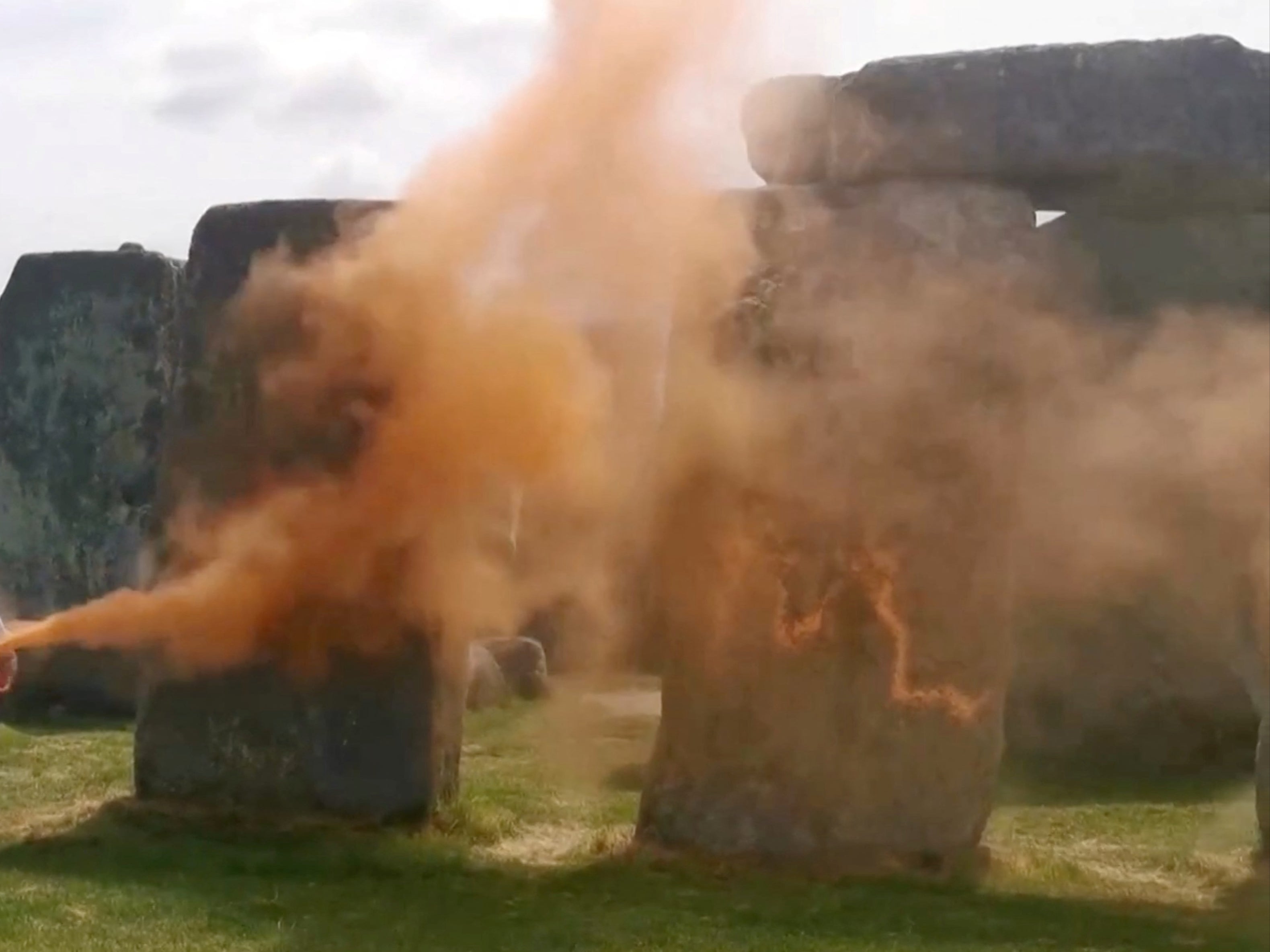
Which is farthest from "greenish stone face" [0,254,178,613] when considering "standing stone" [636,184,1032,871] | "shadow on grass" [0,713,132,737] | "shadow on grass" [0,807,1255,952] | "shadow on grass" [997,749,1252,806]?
"standing stone" [636,184,1032,871]

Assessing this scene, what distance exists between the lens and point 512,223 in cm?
878

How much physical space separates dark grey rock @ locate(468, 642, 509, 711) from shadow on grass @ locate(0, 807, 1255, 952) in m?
4.92

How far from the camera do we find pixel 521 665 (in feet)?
47.0

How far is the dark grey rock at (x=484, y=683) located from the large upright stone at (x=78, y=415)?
2916 mm

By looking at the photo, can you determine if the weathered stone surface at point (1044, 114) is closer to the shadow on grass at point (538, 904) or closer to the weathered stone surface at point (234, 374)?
the weathered stone surface at point (234, 374)

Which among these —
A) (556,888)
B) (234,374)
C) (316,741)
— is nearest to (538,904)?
(556,888)

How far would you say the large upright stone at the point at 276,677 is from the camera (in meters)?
8.70

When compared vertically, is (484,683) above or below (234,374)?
below

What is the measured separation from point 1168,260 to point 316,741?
19.8ft

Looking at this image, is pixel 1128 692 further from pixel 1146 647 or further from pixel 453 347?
pixel 453 347

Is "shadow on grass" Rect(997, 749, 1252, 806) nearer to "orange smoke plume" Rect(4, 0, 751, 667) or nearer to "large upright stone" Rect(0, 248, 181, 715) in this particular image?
"orange smoke plume" Rect(4, 0, 751, 667)

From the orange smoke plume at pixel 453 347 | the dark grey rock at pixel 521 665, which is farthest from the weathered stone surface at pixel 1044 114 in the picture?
the dark grey rock at pixel 521 665

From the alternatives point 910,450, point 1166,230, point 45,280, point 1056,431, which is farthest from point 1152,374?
point 45,280

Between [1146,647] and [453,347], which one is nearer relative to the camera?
[453,347]
